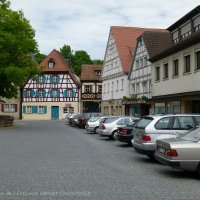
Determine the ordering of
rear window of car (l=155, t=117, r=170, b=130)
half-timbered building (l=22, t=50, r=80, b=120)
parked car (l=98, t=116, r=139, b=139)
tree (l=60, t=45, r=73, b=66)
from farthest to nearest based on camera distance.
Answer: tree (l=60, t=45, r=73, b=66) → half-timbered building (l=22, t=50, r=80, b=120) → parked car (l=98, t=116, r=139, b=139) → rear window of car (l=155, t=117, r=170, b=130)

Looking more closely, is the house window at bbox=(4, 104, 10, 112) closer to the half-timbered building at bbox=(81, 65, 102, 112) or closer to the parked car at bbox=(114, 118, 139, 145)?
the half-timbered building at bbox=(81, 65, 102, 112)

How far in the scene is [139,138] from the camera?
48.9ft

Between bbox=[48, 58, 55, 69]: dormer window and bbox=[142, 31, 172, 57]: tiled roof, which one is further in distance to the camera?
bbox=[48, 58, 55, 69]: dormer window

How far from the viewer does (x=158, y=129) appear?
14.5 m

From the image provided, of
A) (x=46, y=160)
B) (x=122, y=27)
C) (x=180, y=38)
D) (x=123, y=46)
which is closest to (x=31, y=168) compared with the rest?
(x=46, y=160)

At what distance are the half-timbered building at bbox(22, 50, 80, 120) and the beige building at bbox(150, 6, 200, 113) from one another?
41.6 metres

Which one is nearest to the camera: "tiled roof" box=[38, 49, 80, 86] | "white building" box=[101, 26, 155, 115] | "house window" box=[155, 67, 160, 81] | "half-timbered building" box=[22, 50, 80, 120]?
"house window" box=[155, 67, 160, 81]

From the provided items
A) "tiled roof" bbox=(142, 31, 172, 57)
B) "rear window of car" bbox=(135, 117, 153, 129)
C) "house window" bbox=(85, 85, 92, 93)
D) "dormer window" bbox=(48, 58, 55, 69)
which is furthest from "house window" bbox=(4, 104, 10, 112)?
"rear window of car" bbox=(135, 117, 153, 129)

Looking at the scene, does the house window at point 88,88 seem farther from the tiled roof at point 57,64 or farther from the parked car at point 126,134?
the parked car at point 126,134

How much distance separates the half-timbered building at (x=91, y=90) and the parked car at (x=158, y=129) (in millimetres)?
61876

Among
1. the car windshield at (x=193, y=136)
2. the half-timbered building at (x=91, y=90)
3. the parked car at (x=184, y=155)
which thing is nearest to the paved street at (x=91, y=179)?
the parked car at (x=184, y=155)

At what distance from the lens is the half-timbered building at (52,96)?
7738 centimetres

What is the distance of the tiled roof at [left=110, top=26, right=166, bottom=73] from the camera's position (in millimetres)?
56094

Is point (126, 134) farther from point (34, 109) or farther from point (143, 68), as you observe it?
point (34, 109)
